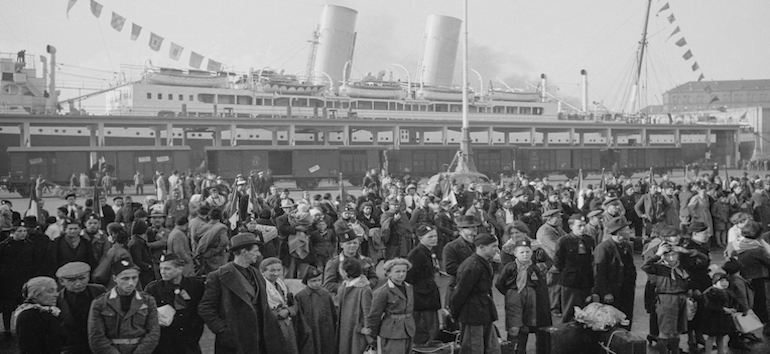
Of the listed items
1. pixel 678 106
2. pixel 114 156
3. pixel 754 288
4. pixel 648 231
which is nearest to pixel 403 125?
pixel 114 156

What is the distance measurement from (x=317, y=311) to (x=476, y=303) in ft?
4.56

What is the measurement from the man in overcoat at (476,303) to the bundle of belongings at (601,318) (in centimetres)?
96

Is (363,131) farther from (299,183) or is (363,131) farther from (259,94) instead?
(299,183)

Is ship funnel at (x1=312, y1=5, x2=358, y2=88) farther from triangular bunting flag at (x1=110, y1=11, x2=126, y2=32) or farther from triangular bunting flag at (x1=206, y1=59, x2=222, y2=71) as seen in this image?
triangular bunting flag at (x1=110, y1=11, x2=126, y2=32)

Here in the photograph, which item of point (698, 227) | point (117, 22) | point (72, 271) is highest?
point (117, 22)

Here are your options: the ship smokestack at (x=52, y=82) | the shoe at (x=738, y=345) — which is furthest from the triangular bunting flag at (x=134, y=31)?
the shoe at (x=738, y=345)

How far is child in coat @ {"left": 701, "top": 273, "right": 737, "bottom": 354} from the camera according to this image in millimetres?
6348

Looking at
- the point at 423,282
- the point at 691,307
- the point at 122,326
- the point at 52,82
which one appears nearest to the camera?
the point at 122,326

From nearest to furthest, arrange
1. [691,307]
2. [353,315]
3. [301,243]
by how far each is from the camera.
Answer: [353,315]
[691,307]
[301,243]

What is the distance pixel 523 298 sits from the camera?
605 centimetres

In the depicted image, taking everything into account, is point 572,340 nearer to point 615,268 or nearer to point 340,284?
point 615,268

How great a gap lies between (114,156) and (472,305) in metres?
30.0

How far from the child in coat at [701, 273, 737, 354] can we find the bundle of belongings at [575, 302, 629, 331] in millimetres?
1350

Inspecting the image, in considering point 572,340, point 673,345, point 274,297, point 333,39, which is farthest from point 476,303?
point 333,39
